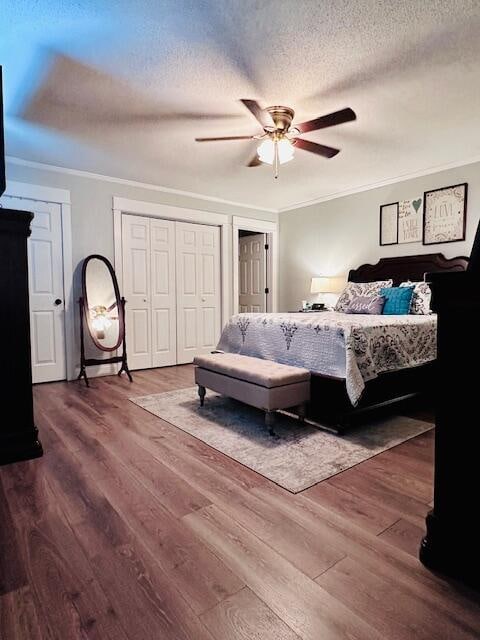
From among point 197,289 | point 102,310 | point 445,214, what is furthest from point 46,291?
point 445,214

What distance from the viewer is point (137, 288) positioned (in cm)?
487

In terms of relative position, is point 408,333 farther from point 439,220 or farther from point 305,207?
point 305,207

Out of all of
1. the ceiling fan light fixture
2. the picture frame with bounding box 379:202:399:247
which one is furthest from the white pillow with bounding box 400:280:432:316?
the ceiling fan light fixture

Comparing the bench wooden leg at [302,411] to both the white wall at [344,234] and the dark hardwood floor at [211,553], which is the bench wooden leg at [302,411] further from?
the white wall at [344,234]

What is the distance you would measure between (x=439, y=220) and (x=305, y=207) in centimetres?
215

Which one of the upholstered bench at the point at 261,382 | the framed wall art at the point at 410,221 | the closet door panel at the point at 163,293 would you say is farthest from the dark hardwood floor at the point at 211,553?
the framed wall art at the point at 410,221

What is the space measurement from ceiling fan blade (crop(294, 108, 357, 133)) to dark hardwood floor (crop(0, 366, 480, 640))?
7.36 ft

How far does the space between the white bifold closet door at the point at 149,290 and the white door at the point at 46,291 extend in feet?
2.62

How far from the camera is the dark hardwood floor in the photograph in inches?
42.6

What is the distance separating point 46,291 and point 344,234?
4.05 metres

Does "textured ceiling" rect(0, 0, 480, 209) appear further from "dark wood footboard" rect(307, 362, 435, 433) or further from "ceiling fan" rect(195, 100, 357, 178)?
"dark wood footboard" rect(307, 362, 435, 433)

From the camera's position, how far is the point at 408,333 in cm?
303

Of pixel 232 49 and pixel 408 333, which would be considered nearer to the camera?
pixel 232 49

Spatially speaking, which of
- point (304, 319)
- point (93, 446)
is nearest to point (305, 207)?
point (304, 319)
